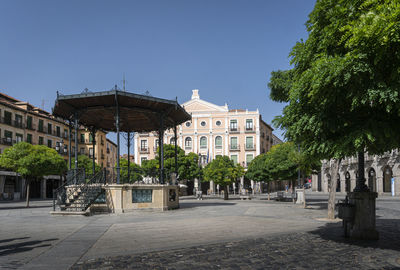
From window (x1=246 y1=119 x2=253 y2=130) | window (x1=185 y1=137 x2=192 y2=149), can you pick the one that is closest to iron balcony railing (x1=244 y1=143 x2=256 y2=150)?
window (x1=246 y1=119 x2=253 y2=130)

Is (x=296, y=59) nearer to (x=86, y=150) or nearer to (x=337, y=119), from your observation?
(x=337, y=119)

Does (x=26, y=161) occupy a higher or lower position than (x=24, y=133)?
lower

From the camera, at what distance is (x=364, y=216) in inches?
323

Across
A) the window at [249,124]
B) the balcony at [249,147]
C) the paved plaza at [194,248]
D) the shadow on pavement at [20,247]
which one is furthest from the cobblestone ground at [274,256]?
the window at [249,124]

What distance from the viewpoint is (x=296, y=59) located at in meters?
7.85

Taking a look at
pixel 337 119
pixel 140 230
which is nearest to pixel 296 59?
pixel 337 119

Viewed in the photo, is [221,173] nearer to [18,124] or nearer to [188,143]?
[18,124]

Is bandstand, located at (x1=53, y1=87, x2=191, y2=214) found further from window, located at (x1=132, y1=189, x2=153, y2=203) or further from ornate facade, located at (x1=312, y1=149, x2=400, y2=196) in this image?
ornate facade, located at (x1=312, y1=149, x2=400, y2=196)

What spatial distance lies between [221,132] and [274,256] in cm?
5276

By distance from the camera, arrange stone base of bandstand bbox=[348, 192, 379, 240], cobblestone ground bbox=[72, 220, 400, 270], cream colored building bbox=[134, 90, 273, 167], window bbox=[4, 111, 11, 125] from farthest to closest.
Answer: cream colored building bbox=[134, 90, 273, 167]
window bbox=[4, 111, 11, 125]
stone base of bandstand bbox=[348, 192, 379, 240]
cobblestone ground bbox=[72, 220, 400, 270]

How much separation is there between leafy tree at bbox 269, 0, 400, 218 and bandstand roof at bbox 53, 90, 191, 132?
10.2 metres

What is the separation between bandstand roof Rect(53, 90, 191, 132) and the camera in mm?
16375

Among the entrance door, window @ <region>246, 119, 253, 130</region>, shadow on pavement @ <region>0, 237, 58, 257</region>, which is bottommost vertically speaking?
the entrance door

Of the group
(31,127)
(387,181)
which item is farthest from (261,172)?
(31,127)
